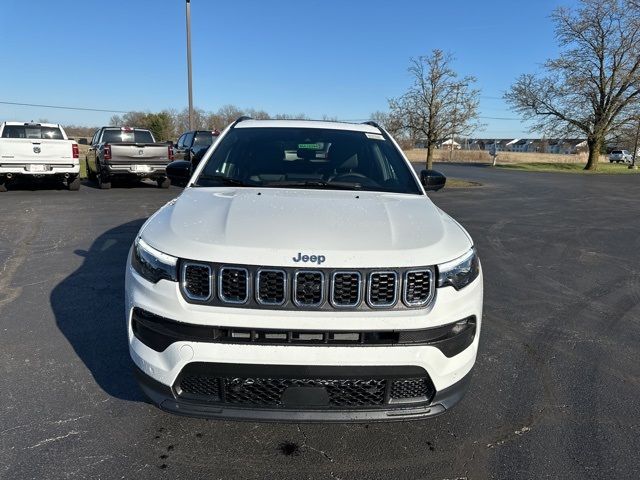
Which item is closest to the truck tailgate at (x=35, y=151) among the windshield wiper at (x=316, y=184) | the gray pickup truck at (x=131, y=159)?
the gray pickup truck at (x=131, y=159)

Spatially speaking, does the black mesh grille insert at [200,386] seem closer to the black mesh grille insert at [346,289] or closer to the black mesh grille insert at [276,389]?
the black mesh grille insert at [276,389]

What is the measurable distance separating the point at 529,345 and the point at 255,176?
2.70 m

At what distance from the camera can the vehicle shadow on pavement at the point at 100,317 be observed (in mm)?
3254

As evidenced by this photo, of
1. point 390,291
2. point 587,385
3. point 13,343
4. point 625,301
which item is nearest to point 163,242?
point 390,291

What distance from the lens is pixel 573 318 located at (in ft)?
15.2

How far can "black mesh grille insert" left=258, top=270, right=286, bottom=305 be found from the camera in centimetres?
225

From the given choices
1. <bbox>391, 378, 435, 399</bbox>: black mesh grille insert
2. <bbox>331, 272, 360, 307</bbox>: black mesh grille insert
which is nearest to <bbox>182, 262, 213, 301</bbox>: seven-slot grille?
<bbox>331, 272, 360, 307</bbox>: black mesh grille insert

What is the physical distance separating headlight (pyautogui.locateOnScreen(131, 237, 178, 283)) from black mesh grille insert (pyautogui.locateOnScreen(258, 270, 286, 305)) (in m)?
0.43

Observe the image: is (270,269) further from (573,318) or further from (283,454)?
(573,318)

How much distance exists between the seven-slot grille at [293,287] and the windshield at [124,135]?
1512 cm

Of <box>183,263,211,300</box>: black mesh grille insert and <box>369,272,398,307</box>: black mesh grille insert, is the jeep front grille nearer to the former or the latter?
<box>183,263,211,300</box>: black mesh grille insert

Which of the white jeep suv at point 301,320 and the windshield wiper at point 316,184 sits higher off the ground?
the windshield wiper at point 316,184

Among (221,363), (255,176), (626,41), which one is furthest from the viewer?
(626,41)

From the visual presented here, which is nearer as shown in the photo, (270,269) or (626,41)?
(270,269)
